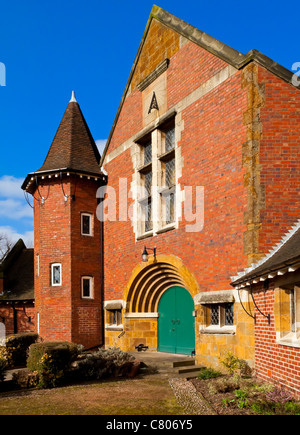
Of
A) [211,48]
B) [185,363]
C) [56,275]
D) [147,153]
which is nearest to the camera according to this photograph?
[185,363]

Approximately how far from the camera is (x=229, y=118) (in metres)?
11.1

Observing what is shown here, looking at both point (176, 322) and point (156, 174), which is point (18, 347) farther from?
point (156, 174)

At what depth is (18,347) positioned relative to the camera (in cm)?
1491

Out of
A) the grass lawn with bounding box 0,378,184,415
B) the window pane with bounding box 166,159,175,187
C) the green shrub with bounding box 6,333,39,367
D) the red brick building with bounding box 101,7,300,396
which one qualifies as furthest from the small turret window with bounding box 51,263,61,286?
the grass lawn with bounding box 0,378,184,415

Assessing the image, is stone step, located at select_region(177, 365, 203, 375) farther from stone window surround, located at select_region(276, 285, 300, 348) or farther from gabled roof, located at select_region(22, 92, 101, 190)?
gabled roof, located at select_region(22, 92, 101, 190)

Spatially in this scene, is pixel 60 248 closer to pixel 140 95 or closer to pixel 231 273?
pixel 140 95

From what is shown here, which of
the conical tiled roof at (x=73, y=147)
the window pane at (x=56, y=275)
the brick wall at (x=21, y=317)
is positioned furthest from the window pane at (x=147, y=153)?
the brick wall at (x=21, y=317)

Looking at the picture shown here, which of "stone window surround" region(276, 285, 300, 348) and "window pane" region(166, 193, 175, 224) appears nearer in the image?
"stone window surround" region(276, 285, 300, 348)

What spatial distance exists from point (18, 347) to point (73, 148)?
8.30 meters

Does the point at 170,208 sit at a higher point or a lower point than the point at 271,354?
higher

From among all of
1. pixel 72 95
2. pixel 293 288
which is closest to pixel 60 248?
pixel 72 95

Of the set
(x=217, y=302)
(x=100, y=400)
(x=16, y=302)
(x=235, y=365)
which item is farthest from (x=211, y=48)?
(x=16, y=302)

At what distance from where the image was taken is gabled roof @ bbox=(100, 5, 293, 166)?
10477 millimetres

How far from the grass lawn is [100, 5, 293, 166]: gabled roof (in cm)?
793
